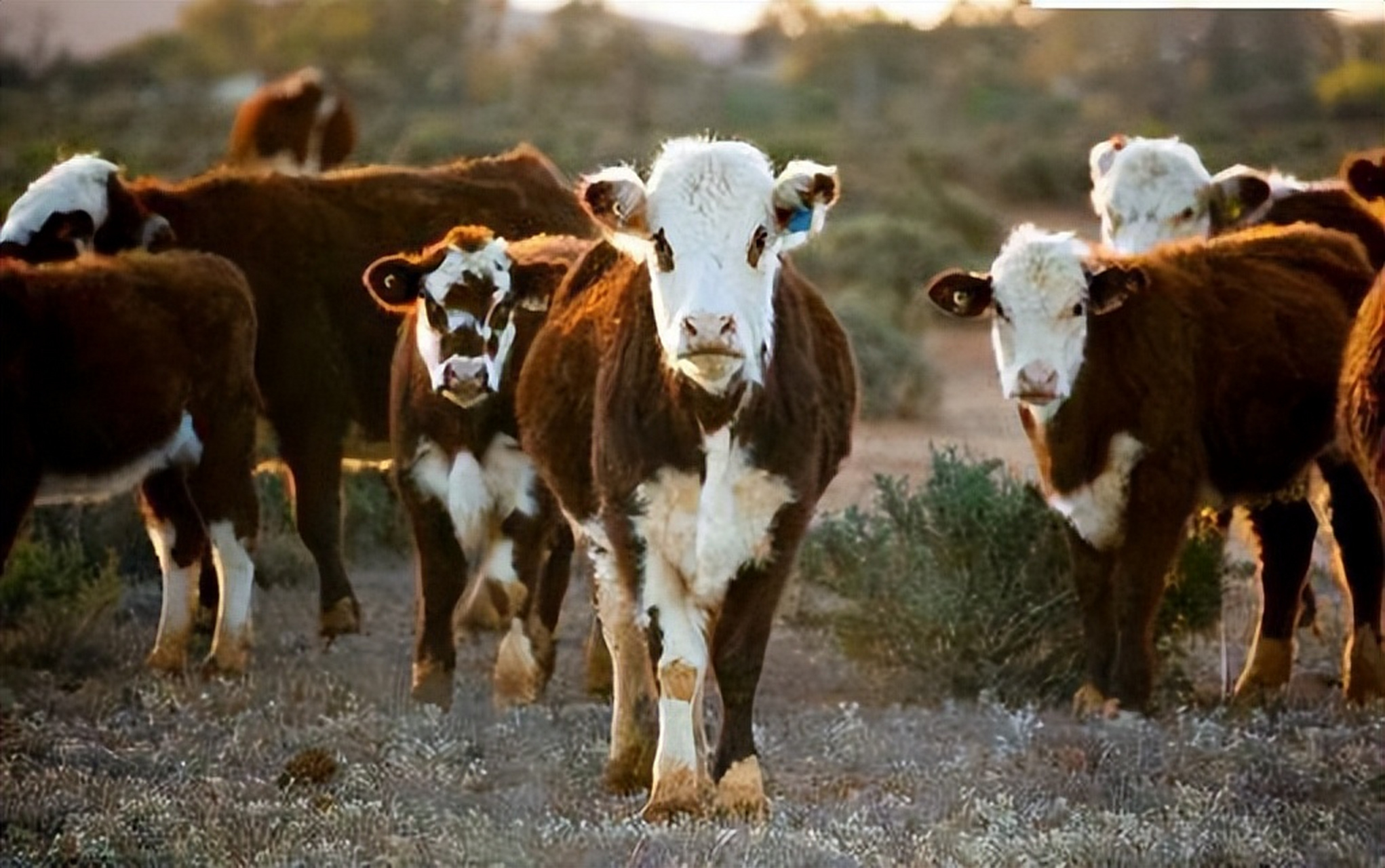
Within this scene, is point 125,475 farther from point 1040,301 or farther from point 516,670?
point 1040,301

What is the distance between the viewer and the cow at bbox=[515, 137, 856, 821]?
4.88 metres

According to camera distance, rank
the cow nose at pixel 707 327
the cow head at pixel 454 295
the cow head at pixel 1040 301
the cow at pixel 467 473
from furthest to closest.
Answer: the cow head at pixel 1040 301 → the cow at pixel 467 473 → the cow head at pixel 454 295 → the cow nose at pixel 707 327

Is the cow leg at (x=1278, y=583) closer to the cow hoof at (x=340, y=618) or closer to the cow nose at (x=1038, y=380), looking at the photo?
the cow nose at (x=1038, y=380)

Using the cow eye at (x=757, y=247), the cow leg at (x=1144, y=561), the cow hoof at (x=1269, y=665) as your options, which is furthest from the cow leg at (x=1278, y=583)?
the cow eye at (x=757, y=247)

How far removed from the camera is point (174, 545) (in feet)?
23.4

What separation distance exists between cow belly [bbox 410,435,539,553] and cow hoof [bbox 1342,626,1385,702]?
85.1 inches

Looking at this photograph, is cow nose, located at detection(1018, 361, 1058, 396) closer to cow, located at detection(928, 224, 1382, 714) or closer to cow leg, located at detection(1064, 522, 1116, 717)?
cow, located at detection(928, 224, 1382, 714)

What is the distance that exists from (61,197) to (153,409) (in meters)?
0.80

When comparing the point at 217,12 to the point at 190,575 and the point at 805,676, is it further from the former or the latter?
the point at 805,676

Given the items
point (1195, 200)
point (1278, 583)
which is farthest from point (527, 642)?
point (1195, 200)

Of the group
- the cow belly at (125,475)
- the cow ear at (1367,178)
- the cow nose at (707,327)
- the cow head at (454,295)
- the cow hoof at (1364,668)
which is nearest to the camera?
the cow nose at (707,327)

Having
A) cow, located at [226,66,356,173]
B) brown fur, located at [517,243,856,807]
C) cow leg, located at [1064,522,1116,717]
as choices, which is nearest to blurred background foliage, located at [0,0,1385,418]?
cow, located at [226,66,356,173]

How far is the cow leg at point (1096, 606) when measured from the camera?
652cm

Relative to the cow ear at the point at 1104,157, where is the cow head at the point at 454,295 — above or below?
below
